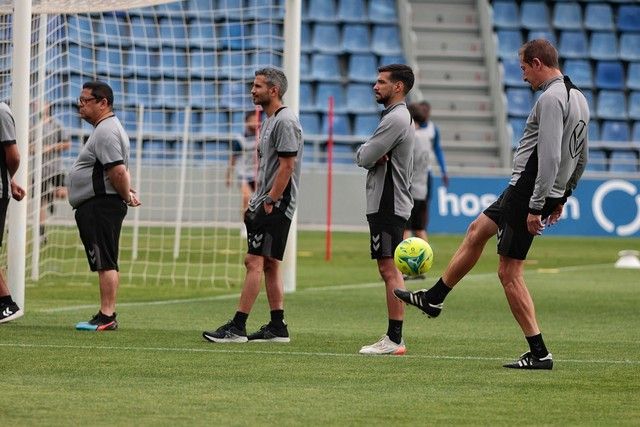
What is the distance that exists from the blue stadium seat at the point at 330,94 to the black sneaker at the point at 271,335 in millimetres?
20880

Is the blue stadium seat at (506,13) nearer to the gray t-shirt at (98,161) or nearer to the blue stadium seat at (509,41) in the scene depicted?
the blue stadium seat at (509,41)

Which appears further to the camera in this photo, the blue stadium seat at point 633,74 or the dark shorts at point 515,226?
the blue stadium seat at point 633,74

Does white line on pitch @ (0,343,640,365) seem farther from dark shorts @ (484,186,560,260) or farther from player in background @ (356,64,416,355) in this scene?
dark shorts @ (484,186,560,260)

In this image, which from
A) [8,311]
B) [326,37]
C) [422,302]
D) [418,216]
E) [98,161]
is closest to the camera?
[422,302]

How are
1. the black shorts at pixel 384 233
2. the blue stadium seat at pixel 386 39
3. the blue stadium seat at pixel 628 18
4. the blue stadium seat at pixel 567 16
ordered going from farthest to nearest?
the blue stadium seat at pixel 628 18 → the blue stadium seat at pixel 567 16 → the blue stadium seat at pixel 386 39 → the black shorts at pixel 384 233

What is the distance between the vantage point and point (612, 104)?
106ft

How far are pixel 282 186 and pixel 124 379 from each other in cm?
258

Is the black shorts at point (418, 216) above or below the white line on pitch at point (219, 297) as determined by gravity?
above

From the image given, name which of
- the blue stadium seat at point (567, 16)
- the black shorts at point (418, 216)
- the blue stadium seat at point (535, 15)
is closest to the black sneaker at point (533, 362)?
the black shorts at point (418, 216)

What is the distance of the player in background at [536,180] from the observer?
8.69 m

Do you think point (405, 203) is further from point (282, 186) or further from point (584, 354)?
point (584, 354)

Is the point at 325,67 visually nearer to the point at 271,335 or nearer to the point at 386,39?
the point at 386,39

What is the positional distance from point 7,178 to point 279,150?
232 centimetres

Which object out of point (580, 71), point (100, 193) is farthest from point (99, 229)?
point (580, 71)
